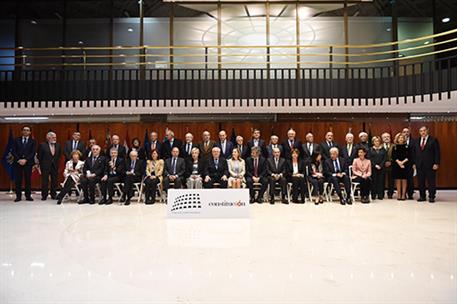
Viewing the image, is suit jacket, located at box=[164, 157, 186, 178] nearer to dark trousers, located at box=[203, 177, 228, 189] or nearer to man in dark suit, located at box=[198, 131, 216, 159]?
dark trousers, located at box=[203, 177, 228, 189]

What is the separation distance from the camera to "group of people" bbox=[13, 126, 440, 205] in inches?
296

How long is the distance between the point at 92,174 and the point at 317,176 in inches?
184

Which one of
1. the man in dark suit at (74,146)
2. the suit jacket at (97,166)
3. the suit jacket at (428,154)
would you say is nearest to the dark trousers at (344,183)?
the suit jacket at (428,154)

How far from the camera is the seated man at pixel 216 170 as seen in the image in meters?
7.47

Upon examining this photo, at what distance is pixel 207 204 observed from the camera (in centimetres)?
585

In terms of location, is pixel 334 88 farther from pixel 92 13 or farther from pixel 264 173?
pixel 92 13

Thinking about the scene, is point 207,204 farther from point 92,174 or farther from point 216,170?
point 92,174

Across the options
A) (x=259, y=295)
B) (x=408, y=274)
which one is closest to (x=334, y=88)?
(x=408, y=274)

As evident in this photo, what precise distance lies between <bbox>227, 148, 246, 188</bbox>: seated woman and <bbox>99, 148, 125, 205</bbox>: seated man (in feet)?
7.56

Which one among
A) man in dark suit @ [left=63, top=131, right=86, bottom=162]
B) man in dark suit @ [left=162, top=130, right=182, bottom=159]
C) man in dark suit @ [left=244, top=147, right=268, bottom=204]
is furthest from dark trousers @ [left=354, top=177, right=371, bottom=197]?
man in dark suit @ [left=63, top=131, right=86, bottom=162]

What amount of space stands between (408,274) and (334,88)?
6.65 metres

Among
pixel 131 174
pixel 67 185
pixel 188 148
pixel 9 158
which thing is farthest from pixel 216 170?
pixel 9 158

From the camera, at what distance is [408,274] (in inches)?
119

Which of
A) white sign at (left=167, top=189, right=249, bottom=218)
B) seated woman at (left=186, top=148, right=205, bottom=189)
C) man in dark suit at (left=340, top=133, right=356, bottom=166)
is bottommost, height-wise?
white sign at (left=167, top=189, right=249, bottom=218)
